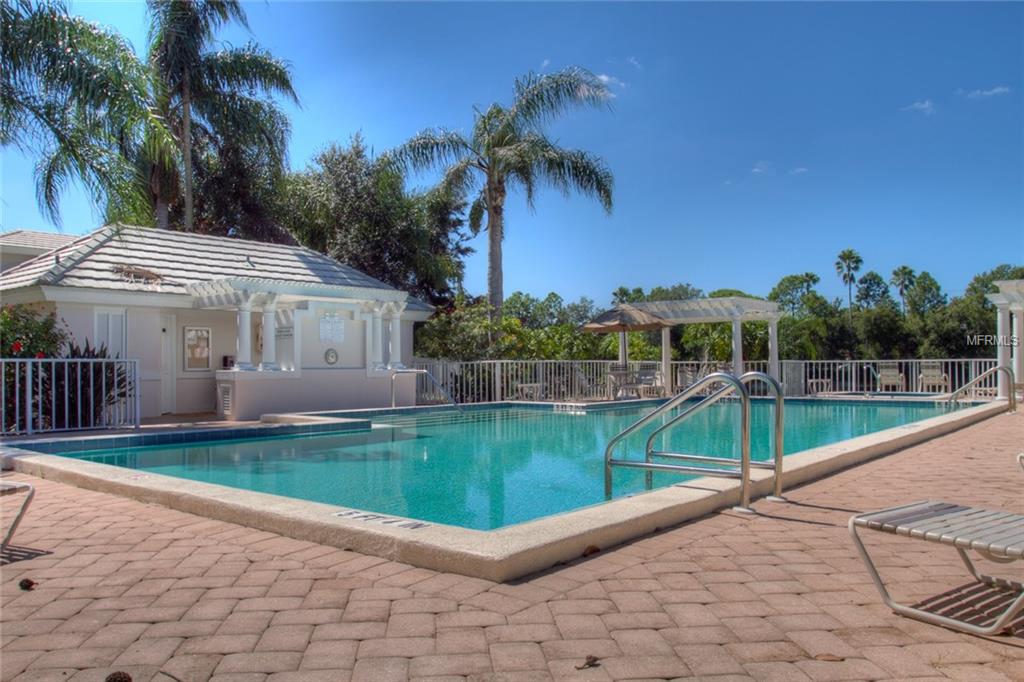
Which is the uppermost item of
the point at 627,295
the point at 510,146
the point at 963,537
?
the point at 510,146

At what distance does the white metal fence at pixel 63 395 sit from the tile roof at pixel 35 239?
35.1 feet

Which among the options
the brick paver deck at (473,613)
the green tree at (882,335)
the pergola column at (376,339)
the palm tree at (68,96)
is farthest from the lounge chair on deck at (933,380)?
the palm tree at (68,96)

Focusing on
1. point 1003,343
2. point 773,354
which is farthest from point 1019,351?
point 773,354

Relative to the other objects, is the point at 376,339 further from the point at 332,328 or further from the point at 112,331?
the point at 112,331

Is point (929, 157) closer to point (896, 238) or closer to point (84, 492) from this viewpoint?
point (896, 238)

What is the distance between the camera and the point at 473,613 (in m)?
3.16

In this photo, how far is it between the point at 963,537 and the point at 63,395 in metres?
11.8

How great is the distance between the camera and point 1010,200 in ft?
111

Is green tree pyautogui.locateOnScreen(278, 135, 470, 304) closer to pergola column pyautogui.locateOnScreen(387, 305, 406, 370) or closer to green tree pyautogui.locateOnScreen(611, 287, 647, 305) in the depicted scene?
pergola column pyautogui.locateOnScreen(387, 305, 406, 370)

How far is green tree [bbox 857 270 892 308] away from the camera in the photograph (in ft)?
192

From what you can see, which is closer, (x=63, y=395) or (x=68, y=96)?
(x=63, y=395)

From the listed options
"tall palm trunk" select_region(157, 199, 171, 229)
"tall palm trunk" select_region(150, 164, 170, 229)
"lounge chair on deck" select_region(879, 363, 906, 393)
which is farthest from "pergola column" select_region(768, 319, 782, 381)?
"tall palm trunk" select_region(157, 199, 171, 229)

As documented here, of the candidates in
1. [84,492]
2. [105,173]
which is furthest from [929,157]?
[84,492]

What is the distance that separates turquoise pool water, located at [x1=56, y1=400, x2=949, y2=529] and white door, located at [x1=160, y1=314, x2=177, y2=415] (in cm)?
439
